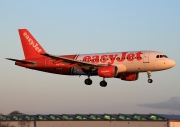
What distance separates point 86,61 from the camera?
291 feet

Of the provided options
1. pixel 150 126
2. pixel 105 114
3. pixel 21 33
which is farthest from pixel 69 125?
pixel 21 33

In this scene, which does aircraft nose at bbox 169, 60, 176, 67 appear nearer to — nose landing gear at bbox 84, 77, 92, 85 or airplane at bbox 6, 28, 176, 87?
airplane at bbox 6, 28, 176, 87

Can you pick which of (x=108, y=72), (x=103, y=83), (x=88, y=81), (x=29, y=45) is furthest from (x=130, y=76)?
(x=29, y=45)

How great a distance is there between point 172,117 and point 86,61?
3878 cm

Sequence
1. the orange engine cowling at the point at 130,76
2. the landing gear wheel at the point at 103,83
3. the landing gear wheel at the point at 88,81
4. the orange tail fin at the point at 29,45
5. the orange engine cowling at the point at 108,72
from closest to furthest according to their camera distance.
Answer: the orange engine cowling at the point at 108,72, the landing gear wheel at the point at 103,83, the orange engine cowling at the point at 130,76, the landing gear wheel at the point at 88,81, the orange tail fin at the point at 29,45

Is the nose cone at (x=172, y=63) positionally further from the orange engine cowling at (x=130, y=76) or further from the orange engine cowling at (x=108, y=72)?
the orange engine cowling at (x=108, y=72)

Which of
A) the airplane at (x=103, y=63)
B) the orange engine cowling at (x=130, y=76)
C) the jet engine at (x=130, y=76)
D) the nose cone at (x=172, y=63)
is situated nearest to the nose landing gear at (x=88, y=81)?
the airplane at (x=103, y=63)

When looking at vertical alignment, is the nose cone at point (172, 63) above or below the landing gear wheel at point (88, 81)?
above

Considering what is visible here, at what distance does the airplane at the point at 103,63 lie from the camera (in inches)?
3285

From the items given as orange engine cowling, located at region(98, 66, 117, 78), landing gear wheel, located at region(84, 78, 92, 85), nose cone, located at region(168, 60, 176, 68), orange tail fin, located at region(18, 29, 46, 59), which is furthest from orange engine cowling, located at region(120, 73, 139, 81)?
orange tail fin, located at region(18, 29, 46, 59)

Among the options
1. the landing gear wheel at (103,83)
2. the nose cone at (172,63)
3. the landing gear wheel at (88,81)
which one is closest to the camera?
the nose cone at (172,63)

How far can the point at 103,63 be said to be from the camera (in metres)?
86.4

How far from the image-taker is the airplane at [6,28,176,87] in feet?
274

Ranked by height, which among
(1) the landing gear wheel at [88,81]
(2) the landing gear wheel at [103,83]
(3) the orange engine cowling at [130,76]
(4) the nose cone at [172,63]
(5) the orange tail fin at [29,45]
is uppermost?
(5) the orange tail fin at [29,45]
